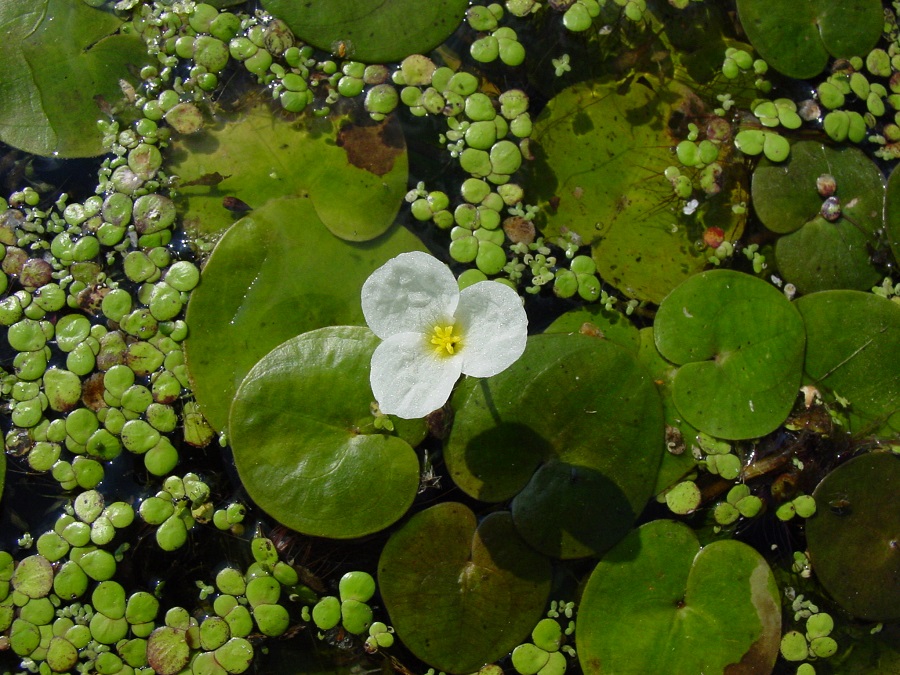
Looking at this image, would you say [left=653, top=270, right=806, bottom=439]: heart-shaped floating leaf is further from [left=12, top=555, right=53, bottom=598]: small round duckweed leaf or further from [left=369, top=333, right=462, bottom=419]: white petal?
[left=12, top=555, right=53, bottom=598]: small round duckweed leaf

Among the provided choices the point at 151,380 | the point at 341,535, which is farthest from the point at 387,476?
the point at 151,380

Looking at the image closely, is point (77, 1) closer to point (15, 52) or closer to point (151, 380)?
point (15, 52)

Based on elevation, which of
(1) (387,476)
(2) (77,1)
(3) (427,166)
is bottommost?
(1) (387,476)

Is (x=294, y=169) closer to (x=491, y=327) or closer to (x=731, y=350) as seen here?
(x=491, y=327)

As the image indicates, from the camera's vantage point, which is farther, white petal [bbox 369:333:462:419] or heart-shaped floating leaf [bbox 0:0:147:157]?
heart-shaped floating leaf [bbox 0:0:147:157]

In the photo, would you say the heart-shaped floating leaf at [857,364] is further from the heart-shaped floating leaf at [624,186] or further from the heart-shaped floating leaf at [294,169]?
the heart-shaped floating leaf at [294,169]

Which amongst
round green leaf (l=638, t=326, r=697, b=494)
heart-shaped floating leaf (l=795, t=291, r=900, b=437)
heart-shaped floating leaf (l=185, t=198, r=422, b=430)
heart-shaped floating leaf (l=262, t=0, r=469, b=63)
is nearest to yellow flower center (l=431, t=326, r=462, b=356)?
heart-shaped floating leaf (l=185, t=198, r=422, b=430)

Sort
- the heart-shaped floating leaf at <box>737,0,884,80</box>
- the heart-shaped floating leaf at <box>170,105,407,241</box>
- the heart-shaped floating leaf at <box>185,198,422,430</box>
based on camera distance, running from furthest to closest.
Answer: the heart-shaped floating leaf at <box>737,0,884,80</box>
the heart-shaped floating leaf at <box>170,105,407,241</box>
the heart-shaped floating leaf at <box>185,198,422,430</box>

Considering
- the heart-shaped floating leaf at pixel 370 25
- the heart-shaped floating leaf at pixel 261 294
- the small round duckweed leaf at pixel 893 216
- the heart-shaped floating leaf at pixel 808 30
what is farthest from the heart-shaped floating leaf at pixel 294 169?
the small round duckweed leaf at pixel 893 216
